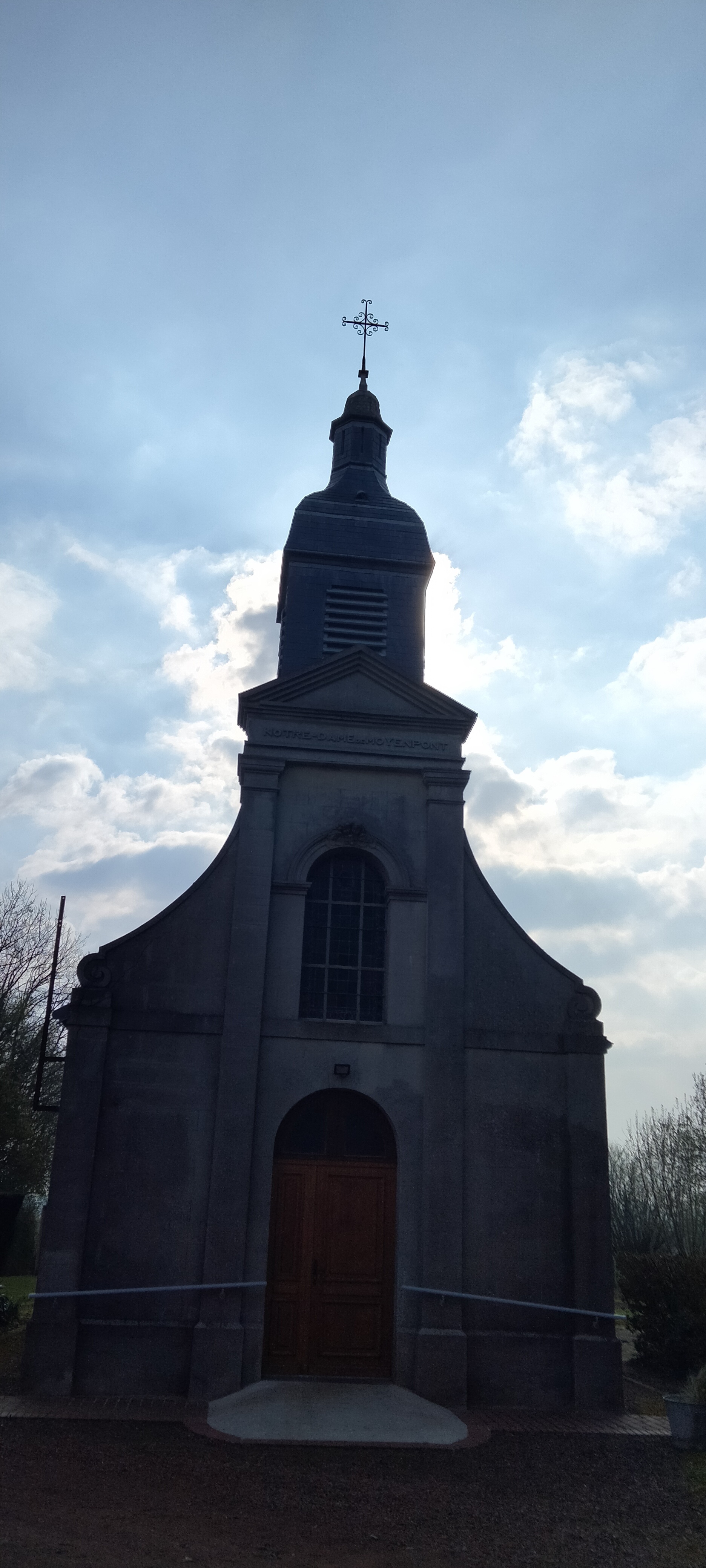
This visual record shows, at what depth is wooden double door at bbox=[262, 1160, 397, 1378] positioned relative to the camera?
11938mm

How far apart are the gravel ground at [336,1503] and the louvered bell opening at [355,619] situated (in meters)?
10.4

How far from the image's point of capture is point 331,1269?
1224 centimetres

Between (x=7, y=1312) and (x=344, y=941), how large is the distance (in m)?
7.63

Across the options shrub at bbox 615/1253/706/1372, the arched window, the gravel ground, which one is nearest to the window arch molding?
the arched window

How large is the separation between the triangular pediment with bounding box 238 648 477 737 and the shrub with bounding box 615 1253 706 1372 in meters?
7.57

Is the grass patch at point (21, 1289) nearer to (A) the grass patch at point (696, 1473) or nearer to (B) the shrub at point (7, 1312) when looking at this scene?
(B) the shrub at point (7, 1312)

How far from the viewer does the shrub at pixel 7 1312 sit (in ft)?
49.3

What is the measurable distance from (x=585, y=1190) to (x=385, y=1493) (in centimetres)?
459

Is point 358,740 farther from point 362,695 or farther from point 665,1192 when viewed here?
point 665,1192

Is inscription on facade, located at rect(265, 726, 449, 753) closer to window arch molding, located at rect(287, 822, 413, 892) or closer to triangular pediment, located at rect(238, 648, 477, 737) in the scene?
triangular pediment, located at rect(238, 648, 477, 737)

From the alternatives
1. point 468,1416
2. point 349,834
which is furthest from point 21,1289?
point 349,834

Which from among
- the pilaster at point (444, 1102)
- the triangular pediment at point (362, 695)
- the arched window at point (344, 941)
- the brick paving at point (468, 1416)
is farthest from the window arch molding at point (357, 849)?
the brick paving at point (468, 1416)

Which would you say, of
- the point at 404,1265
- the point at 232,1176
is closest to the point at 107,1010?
the point at 232,1176

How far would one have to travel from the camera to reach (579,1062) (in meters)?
12.9
